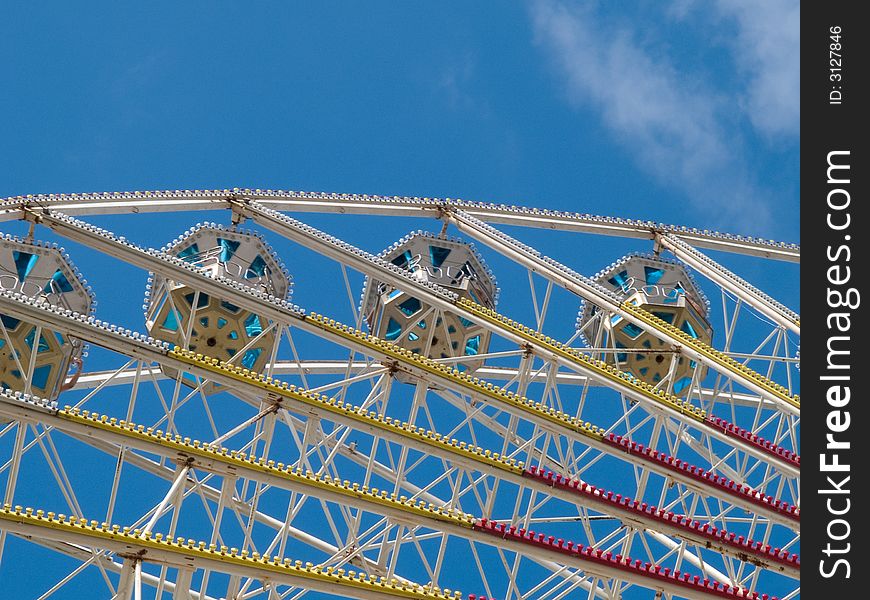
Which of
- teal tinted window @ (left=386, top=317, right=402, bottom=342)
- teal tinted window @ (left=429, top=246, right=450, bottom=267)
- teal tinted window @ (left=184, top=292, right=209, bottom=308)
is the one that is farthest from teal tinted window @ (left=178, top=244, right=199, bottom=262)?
teal tinted window @ (left=429, top=246, right=450, bottom=267)

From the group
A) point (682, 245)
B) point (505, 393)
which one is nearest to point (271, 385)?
point (505, 393)

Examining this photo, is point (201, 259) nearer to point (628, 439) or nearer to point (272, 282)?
point (272, 282)

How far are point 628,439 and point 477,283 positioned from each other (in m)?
11.6

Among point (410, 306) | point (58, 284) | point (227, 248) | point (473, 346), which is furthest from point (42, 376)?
point (473, 346)

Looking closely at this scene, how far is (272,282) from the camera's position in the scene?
47.2 meters

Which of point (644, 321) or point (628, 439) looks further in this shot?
point (644, 321)

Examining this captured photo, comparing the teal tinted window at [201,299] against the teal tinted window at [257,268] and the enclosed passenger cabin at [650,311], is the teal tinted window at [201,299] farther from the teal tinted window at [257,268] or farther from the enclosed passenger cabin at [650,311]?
the enclosed passenger cabin at [650,311]

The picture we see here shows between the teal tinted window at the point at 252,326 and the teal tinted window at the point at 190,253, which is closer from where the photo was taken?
the teal tinted window at the point at 190,253

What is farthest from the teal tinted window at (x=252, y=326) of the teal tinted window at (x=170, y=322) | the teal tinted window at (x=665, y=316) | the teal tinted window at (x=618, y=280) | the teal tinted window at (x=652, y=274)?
the teal tinted window at (x=652, y=274)

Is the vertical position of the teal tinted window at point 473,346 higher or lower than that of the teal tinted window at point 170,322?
higher

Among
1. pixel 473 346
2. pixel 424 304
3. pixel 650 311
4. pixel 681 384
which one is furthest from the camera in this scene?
pixel 681 384

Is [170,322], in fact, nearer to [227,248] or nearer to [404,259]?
[227,248]

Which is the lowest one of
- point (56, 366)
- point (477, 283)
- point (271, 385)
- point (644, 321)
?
point (271, 385)
